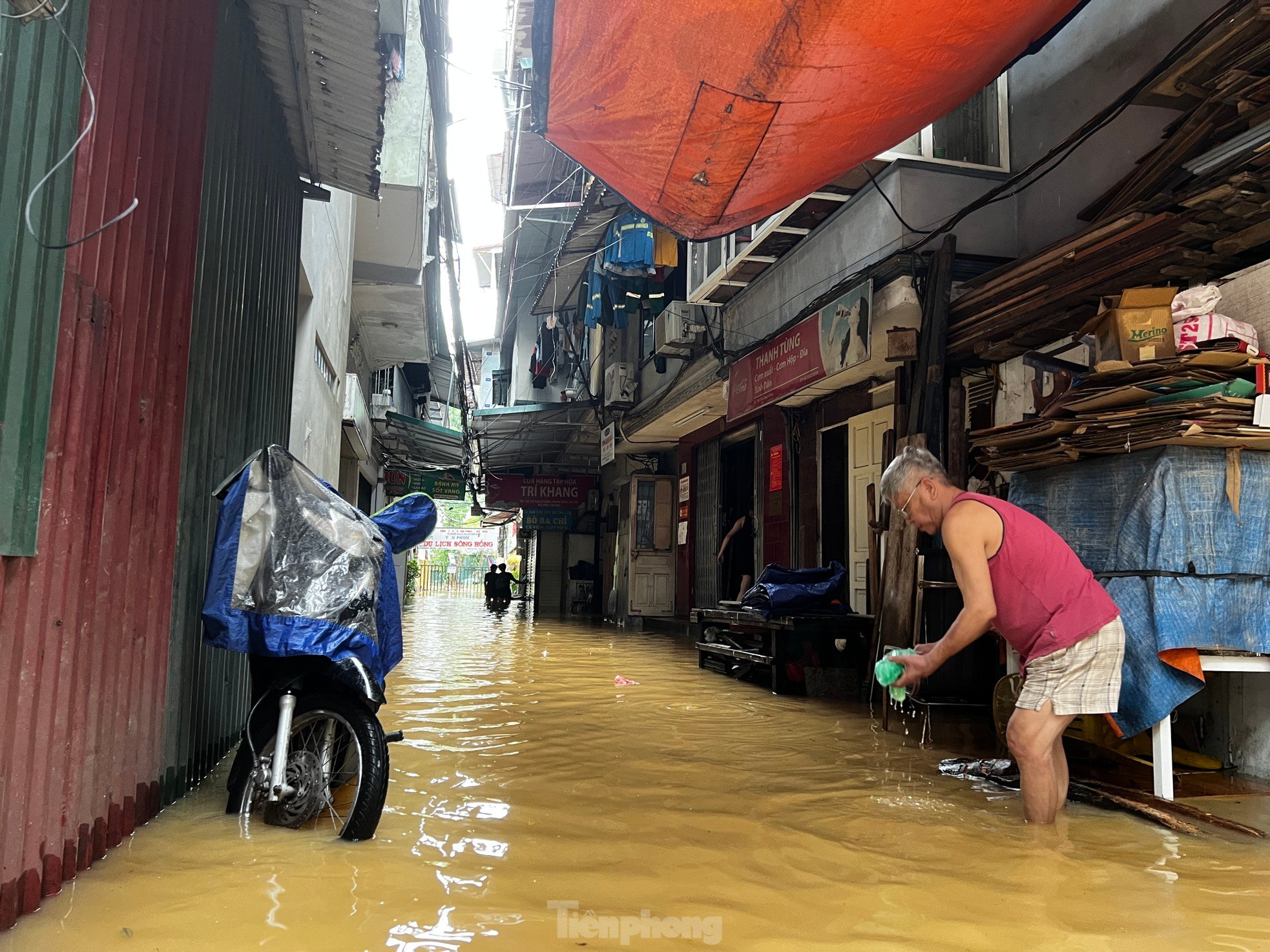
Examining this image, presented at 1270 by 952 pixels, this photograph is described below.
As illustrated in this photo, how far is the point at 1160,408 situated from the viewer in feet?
13.0

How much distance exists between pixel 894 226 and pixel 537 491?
52.2 ft

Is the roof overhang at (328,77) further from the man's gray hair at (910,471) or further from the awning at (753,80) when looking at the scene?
the man's gray hair at (910,471)

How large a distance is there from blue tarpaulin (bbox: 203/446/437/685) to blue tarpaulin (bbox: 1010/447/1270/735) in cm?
354

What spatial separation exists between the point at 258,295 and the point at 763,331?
21.2ft

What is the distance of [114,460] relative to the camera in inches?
116

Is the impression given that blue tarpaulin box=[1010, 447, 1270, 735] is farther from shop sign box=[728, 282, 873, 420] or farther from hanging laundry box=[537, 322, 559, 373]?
hanging laundry box=[537, 322, 559, 373]

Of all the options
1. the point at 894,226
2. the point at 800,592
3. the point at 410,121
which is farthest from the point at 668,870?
the point at 410,121

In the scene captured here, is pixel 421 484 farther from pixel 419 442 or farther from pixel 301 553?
pixel 301 553

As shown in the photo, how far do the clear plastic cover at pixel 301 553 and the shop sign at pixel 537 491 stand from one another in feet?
60.1

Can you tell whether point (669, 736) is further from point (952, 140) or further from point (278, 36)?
point (952, 140)

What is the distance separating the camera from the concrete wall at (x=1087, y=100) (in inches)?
222

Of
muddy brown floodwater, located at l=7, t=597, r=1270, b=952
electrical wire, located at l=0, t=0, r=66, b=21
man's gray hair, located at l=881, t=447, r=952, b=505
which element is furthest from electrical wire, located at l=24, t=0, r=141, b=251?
man's gray hair, located at l=881, t=447, r=952, b=505

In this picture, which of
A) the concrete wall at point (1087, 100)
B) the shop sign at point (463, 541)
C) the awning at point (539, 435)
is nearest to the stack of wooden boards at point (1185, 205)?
the concrete wall at point (1087, 100)

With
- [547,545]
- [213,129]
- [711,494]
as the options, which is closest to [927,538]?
[213,129]
